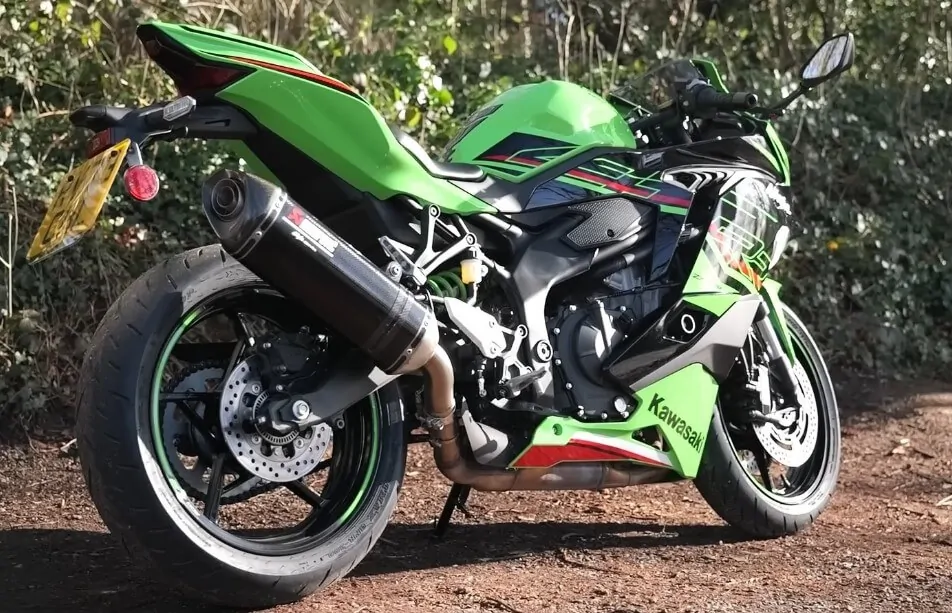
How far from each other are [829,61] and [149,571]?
2735 mm

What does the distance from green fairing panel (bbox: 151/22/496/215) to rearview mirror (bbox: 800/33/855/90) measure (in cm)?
142

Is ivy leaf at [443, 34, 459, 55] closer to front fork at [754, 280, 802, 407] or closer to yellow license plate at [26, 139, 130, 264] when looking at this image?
front fork at [754, 280, 802, 407]

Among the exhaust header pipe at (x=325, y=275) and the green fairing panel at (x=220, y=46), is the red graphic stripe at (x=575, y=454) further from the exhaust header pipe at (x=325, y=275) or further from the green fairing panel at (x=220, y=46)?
the green fairing panel at (x=220, y=46)

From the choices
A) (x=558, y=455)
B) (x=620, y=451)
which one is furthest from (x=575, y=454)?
(x=620, y=451)

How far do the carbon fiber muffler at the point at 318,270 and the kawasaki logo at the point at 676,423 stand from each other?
3.28ft

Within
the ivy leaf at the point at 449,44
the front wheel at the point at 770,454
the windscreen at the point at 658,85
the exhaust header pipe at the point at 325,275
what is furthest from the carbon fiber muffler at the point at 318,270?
the ivy leaf at the point at 449,44

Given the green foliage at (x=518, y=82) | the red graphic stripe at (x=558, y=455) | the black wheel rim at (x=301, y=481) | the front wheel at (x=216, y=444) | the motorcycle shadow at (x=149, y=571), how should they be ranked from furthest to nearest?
1. the green foliage at (x=518, y=82)
2. the red graphic stripe at (x=558, y=455)
3. the motorcycle shadow at (x=149, y=571)
4. the black wheel rim at (x=301, y=481)
5. the front wheel at (x=216, y=444)

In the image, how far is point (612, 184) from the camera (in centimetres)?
379

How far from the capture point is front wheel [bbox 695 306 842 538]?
13.3 ft

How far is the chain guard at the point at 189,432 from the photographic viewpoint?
304 cm

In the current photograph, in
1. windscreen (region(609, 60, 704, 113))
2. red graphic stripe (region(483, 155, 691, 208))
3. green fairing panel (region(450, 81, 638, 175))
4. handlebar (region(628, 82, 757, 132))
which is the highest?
windscreen (region(609, 60, 704, 113))

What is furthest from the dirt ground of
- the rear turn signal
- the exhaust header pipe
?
the rear turn signal

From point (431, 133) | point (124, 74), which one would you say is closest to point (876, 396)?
point (431, 133)

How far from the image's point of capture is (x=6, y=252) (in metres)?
5.22
